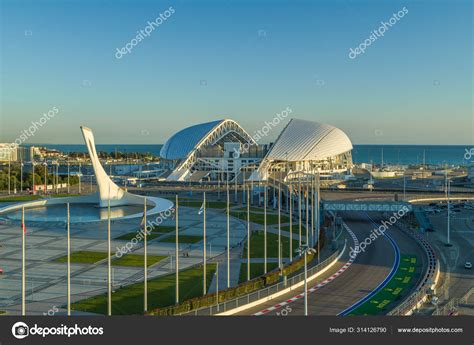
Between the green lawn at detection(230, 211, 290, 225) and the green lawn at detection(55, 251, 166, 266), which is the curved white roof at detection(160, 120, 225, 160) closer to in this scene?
the green lawn at detection(230, 211, 290, 225)

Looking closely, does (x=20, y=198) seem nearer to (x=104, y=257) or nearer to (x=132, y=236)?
(x=132, y=236)

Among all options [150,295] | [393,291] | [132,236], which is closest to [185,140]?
[132,236]

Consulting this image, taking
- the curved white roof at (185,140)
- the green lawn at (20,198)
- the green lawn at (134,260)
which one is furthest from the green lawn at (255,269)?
the curved white roof at (185,140)

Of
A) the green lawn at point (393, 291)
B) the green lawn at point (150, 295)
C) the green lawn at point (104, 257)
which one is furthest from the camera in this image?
the green lawn at point (104, 257)

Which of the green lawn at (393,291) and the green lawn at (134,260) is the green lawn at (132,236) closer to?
the green lawn at (134,260)

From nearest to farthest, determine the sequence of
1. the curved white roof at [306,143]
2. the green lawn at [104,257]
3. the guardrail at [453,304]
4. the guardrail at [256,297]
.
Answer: the guardrail at [256,297], the guardrail at [453,304], the green lawn at [104,257], the curved white roof at [306,143]

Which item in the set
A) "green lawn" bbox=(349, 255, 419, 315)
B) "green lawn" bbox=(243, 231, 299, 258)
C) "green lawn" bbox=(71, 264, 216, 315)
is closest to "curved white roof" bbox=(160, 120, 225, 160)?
"green lawn" bbox=(243, 231, 299, 258)
